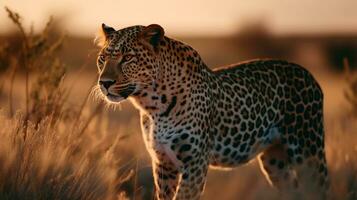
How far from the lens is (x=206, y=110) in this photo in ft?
29.9

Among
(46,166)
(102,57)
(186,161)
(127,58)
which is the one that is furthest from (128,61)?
(46,166)

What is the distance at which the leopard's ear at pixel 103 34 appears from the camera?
8883 millimetres

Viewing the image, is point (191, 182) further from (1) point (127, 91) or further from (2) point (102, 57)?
(2) point (102, 57)

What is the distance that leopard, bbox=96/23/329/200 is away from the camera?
8.60 meters

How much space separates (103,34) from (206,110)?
3.91 ft

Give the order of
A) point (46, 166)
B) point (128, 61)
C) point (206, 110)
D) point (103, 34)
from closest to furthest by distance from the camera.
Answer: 1. point (46, 166)
2. point (128, 61)
3. point (103, 34)
4. point (206, 110)

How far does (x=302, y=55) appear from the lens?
170 ft

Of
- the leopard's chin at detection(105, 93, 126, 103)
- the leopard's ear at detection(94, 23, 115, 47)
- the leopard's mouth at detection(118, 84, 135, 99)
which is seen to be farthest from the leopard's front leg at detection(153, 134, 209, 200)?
the leopard's ear at detection(94, 23, 115, 47)

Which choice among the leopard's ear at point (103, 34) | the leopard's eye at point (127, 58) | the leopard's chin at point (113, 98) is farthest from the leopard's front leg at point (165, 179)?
the leopard's ear at point (103, 34)

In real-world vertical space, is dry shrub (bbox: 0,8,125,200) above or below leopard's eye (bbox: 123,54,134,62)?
below

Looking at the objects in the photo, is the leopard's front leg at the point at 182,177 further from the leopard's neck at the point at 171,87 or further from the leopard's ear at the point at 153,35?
the leopard's ear at the point at 153,35

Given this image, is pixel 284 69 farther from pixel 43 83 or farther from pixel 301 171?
pixel 43 83

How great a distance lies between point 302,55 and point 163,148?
143ft

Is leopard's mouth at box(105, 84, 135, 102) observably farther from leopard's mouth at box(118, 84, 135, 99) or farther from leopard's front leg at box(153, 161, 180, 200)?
leopard's front leg at box(153, 161, 180, 200)
